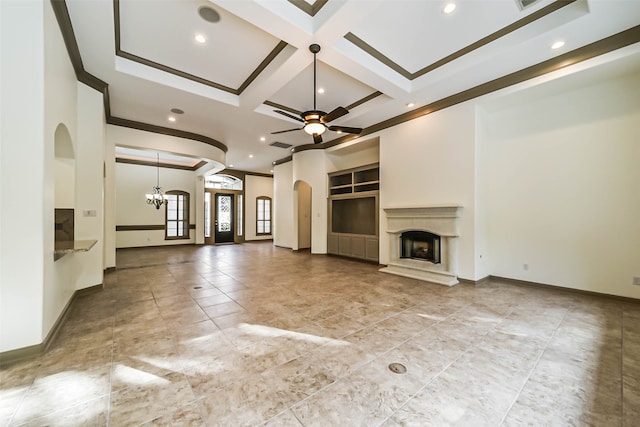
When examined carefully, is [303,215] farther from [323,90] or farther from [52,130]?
[52,130]

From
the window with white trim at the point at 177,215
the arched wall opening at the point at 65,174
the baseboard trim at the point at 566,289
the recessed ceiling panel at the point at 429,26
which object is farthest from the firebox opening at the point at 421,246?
the window with white trim at the point at 177,215

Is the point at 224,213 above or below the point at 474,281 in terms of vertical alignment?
above

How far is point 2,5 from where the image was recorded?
6.85 ft

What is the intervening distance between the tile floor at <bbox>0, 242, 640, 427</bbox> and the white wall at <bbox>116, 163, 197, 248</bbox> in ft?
22.9

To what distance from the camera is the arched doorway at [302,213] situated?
9.16 meters

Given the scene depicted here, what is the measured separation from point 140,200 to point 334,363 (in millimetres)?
Result: 10707

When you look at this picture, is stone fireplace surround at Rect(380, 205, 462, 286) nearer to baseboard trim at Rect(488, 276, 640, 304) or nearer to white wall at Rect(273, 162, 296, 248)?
baseboard trim at Rect(488, 276, 640, 304)

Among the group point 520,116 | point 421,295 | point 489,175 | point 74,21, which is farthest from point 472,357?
point 74,21

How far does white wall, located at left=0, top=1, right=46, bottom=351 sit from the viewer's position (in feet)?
6.92

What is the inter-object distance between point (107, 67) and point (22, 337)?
12.3ft

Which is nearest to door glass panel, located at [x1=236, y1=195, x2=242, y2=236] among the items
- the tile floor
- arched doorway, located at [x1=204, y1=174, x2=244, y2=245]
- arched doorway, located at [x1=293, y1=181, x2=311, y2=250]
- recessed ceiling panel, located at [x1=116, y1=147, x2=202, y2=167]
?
arched doorway, located at [x1=204, y1=174, x2=244, y2=245]

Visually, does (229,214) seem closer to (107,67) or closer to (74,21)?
(107,67)

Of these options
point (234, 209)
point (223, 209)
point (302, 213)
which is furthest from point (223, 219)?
point (302, 213)

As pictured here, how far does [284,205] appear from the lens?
33.7 ft
